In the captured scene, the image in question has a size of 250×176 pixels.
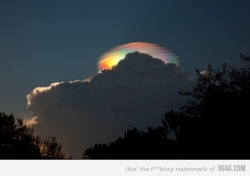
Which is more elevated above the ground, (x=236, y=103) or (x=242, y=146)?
(x=236, y=103)

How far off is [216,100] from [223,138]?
6.24 meters

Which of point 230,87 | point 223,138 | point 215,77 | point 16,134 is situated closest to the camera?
point 223,138

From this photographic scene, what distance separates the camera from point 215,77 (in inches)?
912

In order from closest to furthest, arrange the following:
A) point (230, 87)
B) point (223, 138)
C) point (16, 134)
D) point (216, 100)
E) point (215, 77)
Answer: point (223, 138)
point (216, 100)
point (230, 87)
point (215, 77)
point (16, 134)

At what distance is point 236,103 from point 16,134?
3410 centimetres

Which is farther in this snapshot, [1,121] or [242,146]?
[1,121]

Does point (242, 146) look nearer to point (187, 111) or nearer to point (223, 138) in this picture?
point (223, 138)
